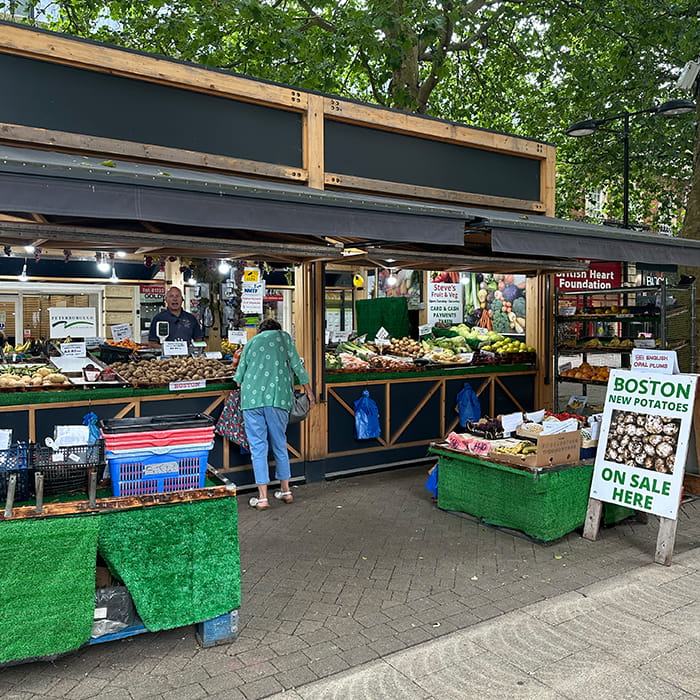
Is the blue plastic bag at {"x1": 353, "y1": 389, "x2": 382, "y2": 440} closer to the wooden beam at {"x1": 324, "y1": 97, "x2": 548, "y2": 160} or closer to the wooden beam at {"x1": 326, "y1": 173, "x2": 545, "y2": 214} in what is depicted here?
the wooden beam at {"x1": 326, "y1": 173, "x2": 545, "y2": 214}

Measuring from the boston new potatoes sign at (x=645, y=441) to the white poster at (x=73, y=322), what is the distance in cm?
572

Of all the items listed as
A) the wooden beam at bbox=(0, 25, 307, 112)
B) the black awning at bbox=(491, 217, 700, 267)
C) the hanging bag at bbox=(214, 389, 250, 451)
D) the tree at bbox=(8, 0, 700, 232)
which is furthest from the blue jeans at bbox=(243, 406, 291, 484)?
the tree at bbox=(8, 0, 700, 232)

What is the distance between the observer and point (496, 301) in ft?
40.8

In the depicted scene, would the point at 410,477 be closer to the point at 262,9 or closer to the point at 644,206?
the point at 262,9

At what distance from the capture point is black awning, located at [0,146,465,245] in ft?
10.7

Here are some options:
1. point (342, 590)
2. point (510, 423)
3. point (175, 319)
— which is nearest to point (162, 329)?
point (175, 319)

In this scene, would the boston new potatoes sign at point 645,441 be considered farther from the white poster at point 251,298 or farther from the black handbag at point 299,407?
the white poster at point 251,298

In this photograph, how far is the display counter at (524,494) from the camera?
5.02m

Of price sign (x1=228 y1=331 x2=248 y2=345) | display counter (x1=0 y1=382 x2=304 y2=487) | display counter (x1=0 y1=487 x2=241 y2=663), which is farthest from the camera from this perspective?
price sign (x1=228 y1=331 x2=248 y2=345)

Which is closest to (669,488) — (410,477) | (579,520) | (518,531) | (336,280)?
(579,520)

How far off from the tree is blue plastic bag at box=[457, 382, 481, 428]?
164 inches

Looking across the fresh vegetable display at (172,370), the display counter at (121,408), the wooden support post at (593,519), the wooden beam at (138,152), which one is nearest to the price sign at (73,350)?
the fresh vegetable display at (172,370)

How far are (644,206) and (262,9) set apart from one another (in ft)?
42.6

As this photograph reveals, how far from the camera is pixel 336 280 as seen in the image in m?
17.0
